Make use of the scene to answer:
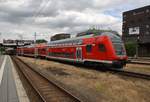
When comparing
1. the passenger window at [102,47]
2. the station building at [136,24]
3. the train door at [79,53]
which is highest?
the station building at [136,24]

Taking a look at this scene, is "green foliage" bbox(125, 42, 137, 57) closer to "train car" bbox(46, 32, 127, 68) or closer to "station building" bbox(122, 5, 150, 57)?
"station building" bbox(122, 5, 150, 57)

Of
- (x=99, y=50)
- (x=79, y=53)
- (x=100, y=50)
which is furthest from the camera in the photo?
(x=79, y=53)

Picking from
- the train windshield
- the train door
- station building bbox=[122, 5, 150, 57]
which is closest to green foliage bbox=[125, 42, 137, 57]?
station building bbox=[122, 5, 150, 57]

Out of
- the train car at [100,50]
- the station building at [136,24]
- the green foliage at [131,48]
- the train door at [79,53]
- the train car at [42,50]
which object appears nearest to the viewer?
the train car at [100,50]

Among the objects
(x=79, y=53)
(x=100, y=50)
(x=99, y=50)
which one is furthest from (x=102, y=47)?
(x=79, y=53)

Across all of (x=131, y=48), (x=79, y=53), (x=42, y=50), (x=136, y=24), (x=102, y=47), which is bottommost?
(x=79, y=53)

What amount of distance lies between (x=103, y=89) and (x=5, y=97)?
4957 mm

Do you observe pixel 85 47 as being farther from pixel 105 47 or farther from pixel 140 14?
pixel 140 14

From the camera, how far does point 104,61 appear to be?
22.7 metres

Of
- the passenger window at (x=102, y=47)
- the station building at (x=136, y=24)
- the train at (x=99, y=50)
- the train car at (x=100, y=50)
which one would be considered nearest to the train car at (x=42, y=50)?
the train at (x=99, y=50)

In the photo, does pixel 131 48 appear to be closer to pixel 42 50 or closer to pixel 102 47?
pixel 42 50

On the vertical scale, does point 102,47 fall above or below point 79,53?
above

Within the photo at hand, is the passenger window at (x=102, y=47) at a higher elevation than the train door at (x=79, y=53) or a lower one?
higher

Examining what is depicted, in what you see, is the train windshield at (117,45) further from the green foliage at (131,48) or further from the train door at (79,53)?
the green foliage at (131,48)
